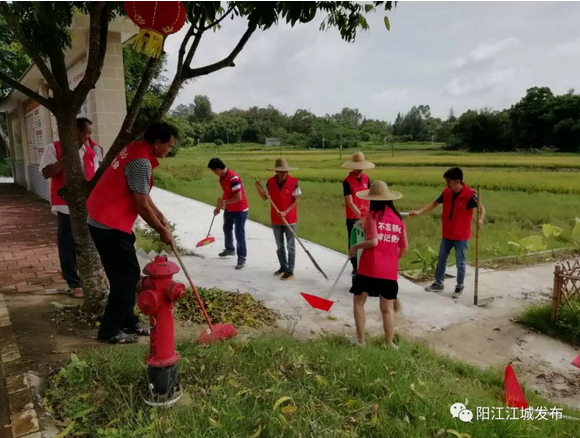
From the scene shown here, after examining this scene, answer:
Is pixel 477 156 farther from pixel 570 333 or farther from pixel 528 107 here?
pixel 570 333

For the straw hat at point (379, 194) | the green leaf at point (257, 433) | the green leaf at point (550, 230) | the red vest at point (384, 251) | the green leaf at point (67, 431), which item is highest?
the straw hat at point (379, 194)

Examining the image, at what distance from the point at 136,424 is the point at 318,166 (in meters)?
19.5

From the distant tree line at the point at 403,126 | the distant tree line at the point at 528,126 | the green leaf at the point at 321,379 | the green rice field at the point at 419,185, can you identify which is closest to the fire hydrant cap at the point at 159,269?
the green leaf at the point at 321,379

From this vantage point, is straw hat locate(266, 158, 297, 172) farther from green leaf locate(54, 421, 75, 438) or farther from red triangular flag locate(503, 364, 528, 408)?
green leaf locate(54, 421, 75, 438)

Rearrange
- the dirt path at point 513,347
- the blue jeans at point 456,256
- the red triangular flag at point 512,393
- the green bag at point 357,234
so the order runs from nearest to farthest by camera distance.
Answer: the red triangular flag at point 512,393, the dirt path at point 513,347, the green bag at point 357,234, the blue jeans at point 456,256

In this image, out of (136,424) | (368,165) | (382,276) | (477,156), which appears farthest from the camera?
(477,156)

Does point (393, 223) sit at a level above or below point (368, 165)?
below

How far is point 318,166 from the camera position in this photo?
69.4 feet

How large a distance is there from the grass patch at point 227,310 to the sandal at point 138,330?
394 mm

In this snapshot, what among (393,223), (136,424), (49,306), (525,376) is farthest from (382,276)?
(49,306)

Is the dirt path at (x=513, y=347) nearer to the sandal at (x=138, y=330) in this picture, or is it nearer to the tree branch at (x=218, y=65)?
the sandal at (x=138, y=330)

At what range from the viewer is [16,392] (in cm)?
228

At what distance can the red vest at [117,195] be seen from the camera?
2.62 meters

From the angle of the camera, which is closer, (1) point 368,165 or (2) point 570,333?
(2) point 570,333
